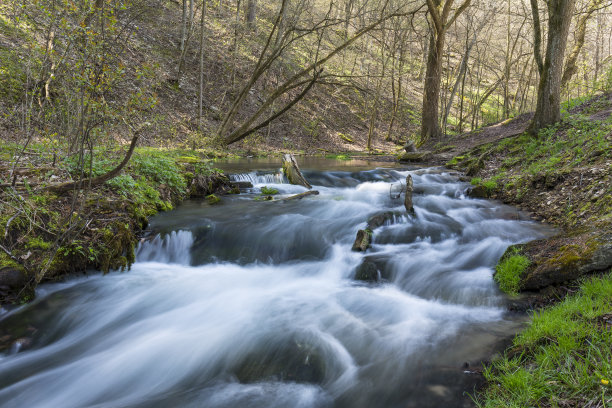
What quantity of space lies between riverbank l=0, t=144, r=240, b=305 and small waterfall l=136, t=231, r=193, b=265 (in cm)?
23

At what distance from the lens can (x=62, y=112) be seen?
5.76m

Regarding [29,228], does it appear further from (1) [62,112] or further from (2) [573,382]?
(2) [573,382]

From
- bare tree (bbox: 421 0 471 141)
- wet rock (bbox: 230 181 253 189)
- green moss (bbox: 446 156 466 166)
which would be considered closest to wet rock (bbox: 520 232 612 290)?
wet rock (bbox: 230 181 253 189)

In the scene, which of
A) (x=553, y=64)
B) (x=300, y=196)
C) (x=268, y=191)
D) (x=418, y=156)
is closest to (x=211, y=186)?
(x=268, y=191)

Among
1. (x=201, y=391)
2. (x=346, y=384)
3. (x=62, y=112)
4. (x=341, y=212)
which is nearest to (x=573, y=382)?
(x=346, y=384)

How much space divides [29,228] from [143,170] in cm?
319

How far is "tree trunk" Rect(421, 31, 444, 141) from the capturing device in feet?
50.2

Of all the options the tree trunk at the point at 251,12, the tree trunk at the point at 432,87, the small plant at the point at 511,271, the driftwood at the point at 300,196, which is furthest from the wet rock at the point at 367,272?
the tree trunk at the point at 251,12

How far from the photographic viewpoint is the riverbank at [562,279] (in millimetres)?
2246

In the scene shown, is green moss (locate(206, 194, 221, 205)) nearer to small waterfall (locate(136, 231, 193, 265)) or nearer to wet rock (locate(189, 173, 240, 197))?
wet rock (locate(189, 173, 240, 197))

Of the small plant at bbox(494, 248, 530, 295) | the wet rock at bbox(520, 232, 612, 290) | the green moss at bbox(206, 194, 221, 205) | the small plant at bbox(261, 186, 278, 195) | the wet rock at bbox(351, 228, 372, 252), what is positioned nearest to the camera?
the wet rock at bbox(520, 232, 612, 290)

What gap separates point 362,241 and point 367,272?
729mm

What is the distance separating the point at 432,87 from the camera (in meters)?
16.2

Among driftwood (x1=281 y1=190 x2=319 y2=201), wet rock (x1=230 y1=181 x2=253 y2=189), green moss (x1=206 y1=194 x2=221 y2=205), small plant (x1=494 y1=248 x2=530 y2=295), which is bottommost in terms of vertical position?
small plant (x1=494 y1=248 x2=530 y2=295)
